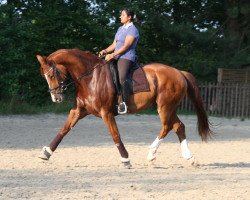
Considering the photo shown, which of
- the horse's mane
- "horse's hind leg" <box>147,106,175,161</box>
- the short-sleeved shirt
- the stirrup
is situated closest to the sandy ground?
"horse's hind leg" <box>147,106,175,161</box>

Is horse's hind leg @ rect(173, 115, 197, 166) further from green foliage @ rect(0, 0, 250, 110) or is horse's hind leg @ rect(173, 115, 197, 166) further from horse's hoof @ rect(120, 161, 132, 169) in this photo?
green foliage @ rect(0, 0, 250, 110)

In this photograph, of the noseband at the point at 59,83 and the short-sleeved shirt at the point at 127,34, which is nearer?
the noseband at the point at 59,83

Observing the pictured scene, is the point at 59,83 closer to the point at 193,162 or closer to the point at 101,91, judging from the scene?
the point at 101,91

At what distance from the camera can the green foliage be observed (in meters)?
21.8

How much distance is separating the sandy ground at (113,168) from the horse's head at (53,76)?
1255 millimetres

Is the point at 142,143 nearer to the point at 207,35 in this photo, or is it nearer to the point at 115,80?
the point at 115,80

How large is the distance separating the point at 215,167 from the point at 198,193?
109 inches

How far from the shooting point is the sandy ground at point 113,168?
7074mm

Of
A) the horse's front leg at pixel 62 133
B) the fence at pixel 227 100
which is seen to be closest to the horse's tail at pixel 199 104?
the horse's front leg at pixel 62 133

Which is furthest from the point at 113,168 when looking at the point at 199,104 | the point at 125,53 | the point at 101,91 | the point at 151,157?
the point at 199,104

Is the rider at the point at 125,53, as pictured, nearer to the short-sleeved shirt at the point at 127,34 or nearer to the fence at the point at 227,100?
the short-sleeved shirt at the point at 127,34

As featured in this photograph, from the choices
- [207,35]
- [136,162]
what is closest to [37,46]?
[207,35]

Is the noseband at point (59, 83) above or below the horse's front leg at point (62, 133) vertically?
above

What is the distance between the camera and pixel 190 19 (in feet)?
91.5
